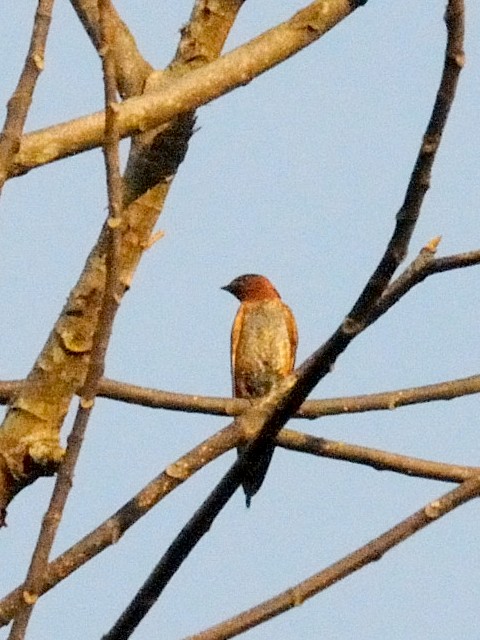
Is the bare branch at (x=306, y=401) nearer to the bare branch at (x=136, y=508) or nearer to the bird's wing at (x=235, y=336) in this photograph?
the bare branch at (x=136, y=508)

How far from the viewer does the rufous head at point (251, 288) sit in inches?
347

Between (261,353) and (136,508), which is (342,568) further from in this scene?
(261,353)

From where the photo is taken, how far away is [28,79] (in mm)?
2230

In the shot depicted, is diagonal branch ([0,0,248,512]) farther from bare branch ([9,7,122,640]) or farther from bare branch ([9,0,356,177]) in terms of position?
bare branch ([9,7,122,640])

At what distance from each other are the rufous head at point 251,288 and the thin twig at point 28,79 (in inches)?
256

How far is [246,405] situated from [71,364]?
532 millimetres

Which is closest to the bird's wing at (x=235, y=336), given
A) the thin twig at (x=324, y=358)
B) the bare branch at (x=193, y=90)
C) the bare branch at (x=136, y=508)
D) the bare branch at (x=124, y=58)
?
the bare branch at (x=124, y=58)

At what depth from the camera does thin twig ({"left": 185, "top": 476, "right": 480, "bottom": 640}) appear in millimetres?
2268

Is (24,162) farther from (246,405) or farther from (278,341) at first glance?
(278,341)

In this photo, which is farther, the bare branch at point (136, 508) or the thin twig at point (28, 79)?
the bare branch at point (136, 508)

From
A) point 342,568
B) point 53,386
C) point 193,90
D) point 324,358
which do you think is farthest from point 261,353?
point 342,568

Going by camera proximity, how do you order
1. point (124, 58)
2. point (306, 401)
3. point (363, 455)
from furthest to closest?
point (124, 58) < point (306, 401) < point (363, 455)

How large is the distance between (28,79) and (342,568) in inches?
35.9

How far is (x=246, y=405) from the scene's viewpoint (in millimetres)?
3342
